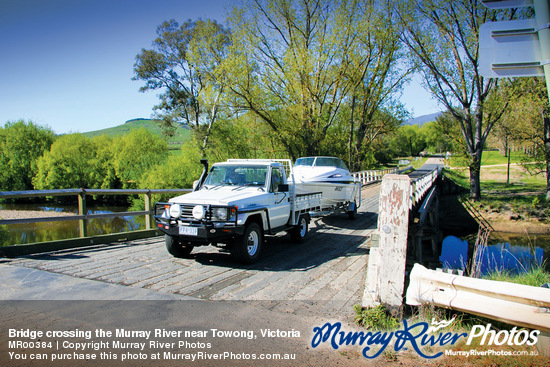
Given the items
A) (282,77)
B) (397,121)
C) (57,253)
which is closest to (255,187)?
(57,253)

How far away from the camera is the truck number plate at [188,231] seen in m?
7.03

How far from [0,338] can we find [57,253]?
4613mm

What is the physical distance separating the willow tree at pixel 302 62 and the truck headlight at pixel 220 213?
2035 centimetres

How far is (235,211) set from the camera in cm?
704

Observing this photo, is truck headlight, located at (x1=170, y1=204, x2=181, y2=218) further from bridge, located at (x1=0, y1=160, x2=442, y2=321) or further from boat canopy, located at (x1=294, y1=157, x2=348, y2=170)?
boat canopy, located at (x1=294, y1=157, x2=348, y2=170)

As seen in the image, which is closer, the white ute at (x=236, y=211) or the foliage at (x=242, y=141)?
the white ute at (x=236, y=211)

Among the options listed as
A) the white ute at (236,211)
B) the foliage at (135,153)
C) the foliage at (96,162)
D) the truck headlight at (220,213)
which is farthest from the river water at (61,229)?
the truck headlight at (220,213)

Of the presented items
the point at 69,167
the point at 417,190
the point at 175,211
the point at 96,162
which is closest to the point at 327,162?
the point at 417,190

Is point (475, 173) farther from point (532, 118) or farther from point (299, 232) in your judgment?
point (299, 232)

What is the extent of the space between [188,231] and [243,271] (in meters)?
1.31

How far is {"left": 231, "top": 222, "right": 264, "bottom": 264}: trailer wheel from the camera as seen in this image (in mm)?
7277

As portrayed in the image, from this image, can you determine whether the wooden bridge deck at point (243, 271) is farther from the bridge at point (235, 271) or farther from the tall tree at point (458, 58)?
the tall tree at point (458, 58)

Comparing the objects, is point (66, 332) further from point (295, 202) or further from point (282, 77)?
point (282, 77)

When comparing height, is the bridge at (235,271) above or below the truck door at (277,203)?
below
